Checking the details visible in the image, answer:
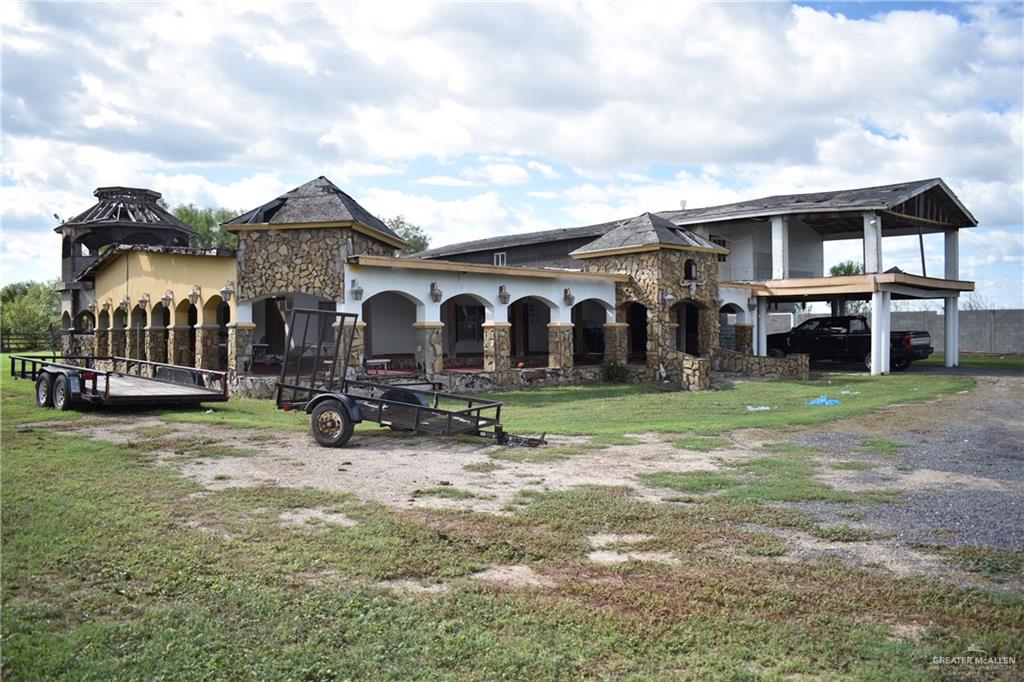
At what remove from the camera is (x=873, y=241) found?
2616cm

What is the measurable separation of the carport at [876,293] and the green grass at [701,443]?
53.4 feet

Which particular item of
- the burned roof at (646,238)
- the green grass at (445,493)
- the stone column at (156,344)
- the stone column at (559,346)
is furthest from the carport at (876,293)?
the green grass at (445,493)

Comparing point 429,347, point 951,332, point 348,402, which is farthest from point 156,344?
point 951,332

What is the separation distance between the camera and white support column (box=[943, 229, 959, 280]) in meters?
30.6

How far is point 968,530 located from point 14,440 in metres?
12.1

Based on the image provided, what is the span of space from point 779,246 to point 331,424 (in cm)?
2127

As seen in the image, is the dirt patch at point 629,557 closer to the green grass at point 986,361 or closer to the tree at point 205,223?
the green grass at point 986,361

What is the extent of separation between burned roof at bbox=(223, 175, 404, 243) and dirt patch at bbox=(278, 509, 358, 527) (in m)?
12.3

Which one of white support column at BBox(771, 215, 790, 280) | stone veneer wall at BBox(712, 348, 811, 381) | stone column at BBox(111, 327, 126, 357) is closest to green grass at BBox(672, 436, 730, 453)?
stone veneer wall at BBox(712, 348, 811, 381)

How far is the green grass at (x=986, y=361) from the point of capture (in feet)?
97.2

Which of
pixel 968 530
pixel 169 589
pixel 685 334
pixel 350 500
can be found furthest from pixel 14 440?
pixel 685 334

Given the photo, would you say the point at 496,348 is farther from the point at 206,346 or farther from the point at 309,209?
the point at 206,346

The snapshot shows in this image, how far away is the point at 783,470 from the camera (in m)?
9.55

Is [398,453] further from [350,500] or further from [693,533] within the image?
[693,533]
